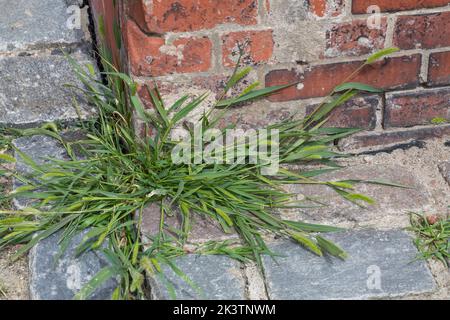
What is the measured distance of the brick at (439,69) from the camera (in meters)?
1.88

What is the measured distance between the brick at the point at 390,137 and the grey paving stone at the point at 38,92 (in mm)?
761

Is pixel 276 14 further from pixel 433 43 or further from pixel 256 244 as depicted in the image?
pixel 256 244

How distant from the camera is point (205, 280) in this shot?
1582mm

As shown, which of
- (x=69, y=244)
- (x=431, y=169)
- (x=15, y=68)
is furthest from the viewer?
(x=15, y=68)

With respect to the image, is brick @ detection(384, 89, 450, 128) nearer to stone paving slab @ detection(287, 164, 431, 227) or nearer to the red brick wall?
the red brick wall

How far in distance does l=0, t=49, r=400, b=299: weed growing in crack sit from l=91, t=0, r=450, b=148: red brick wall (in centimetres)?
4

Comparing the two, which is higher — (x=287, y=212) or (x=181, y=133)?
(x=181, y=133)

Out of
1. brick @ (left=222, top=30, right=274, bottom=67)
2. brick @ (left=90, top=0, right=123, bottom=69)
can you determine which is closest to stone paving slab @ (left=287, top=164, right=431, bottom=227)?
brick @ (left=222, top=30, right=274, bottom=67)

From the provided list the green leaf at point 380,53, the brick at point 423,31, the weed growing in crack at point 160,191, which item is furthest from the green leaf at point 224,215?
the brick at point 423,31

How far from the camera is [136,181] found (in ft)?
5.89
